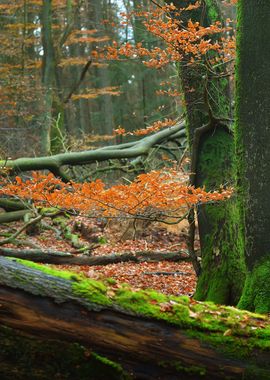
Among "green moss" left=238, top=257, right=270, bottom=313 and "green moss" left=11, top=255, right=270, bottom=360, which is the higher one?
"green moss" left=11, top=255, right=270, bottom=360

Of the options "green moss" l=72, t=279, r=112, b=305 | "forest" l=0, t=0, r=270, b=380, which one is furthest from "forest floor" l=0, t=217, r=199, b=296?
"green moss" l=72, t=279, r=112, b=305

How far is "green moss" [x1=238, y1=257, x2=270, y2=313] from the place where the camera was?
15.3 ft

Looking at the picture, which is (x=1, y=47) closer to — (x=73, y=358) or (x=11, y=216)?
(x=11, y=216)

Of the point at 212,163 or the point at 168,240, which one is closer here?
the point at 212,163

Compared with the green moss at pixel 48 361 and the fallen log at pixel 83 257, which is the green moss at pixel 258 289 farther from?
the fallen log at pixel 83 257

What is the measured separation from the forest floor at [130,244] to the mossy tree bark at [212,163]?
119 cm

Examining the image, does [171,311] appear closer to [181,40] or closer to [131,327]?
[131,327]

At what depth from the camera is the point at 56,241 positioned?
37.1ft

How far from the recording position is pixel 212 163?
6.82 meters

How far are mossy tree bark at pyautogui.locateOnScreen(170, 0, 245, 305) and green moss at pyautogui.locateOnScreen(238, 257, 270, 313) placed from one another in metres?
1.64

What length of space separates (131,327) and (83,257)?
569cm

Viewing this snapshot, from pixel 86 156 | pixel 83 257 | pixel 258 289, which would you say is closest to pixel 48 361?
pixel 258 289

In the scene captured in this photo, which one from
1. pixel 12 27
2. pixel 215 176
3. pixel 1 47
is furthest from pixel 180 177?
pixel 12 27

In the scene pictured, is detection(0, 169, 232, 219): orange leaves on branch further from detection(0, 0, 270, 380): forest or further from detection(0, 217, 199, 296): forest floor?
detection(0, 217, 199, 296): forest floor
